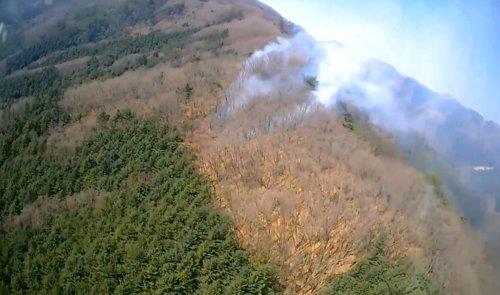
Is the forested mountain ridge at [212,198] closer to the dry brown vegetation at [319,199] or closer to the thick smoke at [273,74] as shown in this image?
the dry brown vegetation at [319,199]

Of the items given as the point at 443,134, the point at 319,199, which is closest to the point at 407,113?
the point at 443,134

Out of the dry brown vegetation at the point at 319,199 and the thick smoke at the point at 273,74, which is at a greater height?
the thick smoke at the point at 273,74

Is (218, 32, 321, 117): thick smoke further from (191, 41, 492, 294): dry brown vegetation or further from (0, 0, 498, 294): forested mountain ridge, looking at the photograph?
(191, 41, 492, 294): dry brown vegetation

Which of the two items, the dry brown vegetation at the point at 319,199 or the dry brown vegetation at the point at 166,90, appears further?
the dry brown vegetation at the point at 166,90

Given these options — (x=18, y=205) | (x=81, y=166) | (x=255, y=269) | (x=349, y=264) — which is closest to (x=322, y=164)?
(x=349, y=264)

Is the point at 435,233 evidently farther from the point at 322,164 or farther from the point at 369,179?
the point at 322,164

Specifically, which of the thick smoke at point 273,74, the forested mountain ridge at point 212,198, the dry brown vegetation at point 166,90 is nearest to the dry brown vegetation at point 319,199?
the forested mountain ridge at point 212,198

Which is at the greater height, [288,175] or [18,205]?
[288,175]

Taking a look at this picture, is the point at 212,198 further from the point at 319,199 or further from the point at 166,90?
the point at 166,90

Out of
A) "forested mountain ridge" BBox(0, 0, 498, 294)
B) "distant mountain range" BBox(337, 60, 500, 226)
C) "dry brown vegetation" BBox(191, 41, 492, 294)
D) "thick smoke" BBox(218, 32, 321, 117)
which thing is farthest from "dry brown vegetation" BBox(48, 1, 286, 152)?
"distant mountain range" BBox(337, 60, 500, 226)
